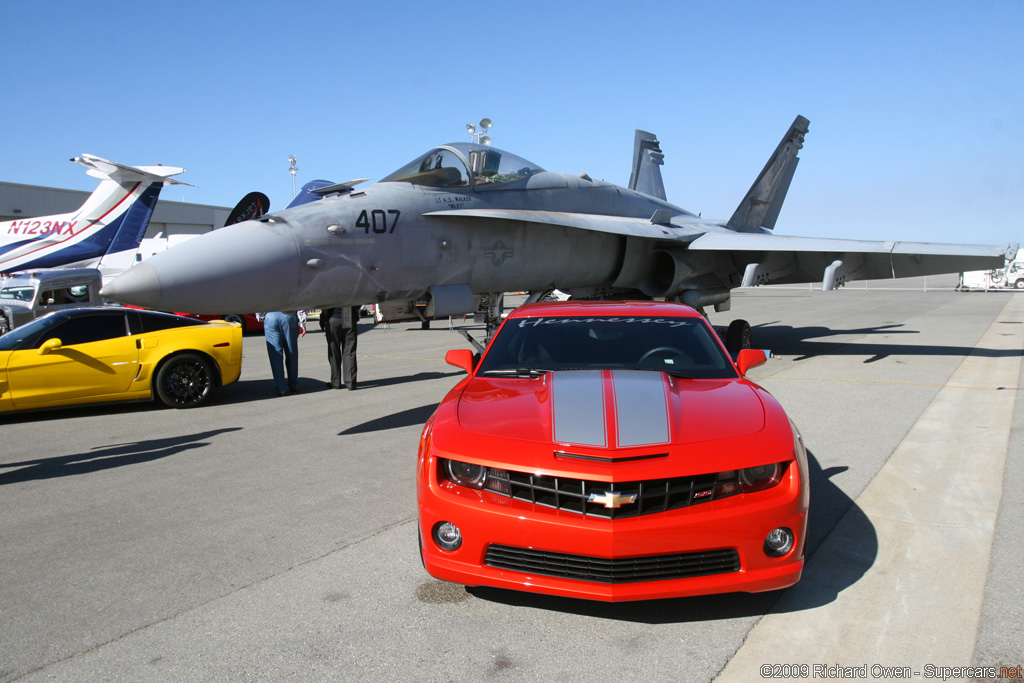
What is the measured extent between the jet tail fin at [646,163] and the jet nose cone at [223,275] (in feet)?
46.1

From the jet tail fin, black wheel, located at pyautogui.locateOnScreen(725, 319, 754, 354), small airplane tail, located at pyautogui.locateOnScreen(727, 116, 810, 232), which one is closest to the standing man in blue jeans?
black wheel, located at pyautogui.locateOnScreen(725, 319, 754, 354)

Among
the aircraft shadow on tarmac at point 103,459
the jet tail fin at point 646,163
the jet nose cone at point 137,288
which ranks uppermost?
the jet tail fin at point 646,163

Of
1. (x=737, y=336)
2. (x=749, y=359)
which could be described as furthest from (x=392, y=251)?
(x=737, y=336)

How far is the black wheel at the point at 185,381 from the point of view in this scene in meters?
8.99

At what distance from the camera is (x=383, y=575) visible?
12.0 feet

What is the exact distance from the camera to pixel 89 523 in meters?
4.55

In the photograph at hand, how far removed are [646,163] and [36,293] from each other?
56.4 ft

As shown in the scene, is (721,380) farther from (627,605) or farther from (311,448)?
(311,448)

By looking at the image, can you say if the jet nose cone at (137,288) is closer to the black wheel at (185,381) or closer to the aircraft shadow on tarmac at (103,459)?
the aircraft shadow on tarmac at (103,459)

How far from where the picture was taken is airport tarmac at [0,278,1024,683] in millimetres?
2812

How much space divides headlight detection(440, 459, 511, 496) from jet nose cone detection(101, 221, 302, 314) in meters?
3.84

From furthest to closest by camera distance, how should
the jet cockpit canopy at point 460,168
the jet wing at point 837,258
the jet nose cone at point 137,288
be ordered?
the jet wing at point 837,258, the jet cockpit canopy at point 460,168, the jet nose cone at point 137,288

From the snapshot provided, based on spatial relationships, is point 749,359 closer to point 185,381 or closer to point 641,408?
point 641,408

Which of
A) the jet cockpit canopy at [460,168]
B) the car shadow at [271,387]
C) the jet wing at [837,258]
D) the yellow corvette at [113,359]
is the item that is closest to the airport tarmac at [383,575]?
the yellow corvette at [113,359]
